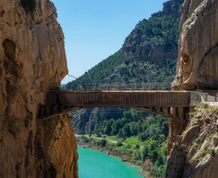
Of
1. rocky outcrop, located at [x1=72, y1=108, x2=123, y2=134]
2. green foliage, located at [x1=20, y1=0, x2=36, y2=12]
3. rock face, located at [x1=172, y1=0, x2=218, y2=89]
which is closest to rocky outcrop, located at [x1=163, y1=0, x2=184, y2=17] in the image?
rocky outcrop, located at [x1=72, y1=108, x2=123, y2=134]

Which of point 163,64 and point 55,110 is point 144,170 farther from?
point 163,64

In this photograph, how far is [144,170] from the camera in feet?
186

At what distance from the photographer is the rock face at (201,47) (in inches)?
928

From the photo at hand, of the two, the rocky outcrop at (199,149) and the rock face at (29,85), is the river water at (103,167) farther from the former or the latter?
the rocky outcrop at (199,149)

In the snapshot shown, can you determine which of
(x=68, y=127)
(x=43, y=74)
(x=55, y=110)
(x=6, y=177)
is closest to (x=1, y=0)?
(x=43, y=74)

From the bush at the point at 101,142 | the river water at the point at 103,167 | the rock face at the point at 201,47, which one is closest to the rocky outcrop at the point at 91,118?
the bush at the point at 101,142

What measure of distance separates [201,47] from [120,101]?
7587mm

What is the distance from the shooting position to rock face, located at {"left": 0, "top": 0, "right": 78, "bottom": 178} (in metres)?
18.5

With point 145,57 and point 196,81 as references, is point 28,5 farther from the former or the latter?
point 145,57

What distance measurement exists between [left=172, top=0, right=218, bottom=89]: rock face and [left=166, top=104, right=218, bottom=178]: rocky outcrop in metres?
4.84

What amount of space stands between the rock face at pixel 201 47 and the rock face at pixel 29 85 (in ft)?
33.2

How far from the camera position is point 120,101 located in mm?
22859

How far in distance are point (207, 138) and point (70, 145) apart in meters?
13.7

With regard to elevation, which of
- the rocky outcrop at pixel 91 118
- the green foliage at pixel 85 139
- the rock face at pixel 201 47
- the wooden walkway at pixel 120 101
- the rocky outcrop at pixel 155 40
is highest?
the rocky outcrop at pixel 155 40
